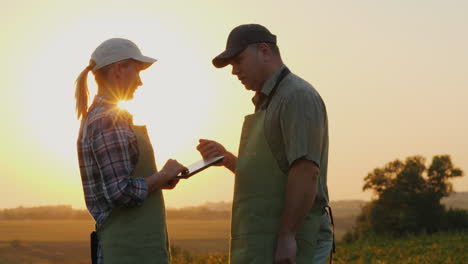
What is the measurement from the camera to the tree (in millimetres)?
29562

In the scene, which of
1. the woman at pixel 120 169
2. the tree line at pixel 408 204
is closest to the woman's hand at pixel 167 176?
the woman at pixel 120 169

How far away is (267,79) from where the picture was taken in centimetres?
382

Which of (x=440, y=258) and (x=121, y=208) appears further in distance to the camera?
(x=440, y=258)

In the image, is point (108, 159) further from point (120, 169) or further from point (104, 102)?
point (104, 102)

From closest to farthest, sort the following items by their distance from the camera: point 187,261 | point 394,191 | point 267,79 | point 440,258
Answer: point 267,79 → point 187,261 → point 440,258 → point 394,191

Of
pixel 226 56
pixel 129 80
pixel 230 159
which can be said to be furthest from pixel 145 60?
pixel 230 159

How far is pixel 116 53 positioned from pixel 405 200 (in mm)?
27527

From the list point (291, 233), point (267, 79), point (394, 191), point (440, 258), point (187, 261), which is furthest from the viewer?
point (394, 191)

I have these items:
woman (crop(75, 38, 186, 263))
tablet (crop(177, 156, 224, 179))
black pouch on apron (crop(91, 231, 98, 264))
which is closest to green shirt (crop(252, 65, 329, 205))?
tablet (crop(177, 156, 224, 179))

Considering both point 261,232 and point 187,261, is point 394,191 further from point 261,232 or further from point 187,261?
point 261,232

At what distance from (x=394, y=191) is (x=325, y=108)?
27.3 m

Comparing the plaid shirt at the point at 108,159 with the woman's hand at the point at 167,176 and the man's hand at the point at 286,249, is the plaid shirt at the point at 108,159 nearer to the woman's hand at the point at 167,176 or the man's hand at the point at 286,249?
the woman's hand at the point at 167,176

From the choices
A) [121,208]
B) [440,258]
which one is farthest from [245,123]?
[440,258]

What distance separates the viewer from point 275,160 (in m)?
3.67
